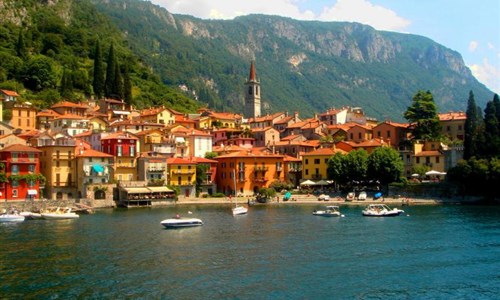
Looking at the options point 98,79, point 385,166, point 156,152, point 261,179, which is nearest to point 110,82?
point 98,79

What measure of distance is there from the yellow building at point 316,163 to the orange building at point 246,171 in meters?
4.21

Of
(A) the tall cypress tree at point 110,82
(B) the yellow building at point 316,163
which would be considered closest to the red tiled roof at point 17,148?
(B) the yellow building at point 316,163

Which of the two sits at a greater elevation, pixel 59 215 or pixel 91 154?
pixel 91 154

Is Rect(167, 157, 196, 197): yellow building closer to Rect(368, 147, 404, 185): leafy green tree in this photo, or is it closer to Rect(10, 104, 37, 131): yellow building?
Rect(368, 147, 404, 185): leafy green tree

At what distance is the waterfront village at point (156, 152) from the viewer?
281 ft

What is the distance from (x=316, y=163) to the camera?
10431 centimetres

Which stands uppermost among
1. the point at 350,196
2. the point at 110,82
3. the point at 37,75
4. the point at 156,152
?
the point at 37,75

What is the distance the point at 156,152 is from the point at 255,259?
57.2 metres

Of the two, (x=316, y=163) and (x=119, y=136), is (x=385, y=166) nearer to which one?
(x=316, y=163)

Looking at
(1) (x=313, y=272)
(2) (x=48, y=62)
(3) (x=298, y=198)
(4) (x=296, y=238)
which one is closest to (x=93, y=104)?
(2) (x=48, y=62)

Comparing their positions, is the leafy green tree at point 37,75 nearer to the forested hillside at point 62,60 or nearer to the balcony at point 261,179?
the forested hillside at point 62,60

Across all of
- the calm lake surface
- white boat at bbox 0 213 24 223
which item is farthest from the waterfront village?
the calm lake surface

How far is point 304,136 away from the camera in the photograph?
124 metres

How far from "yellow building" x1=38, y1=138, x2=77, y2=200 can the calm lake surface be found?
58.4 ft
